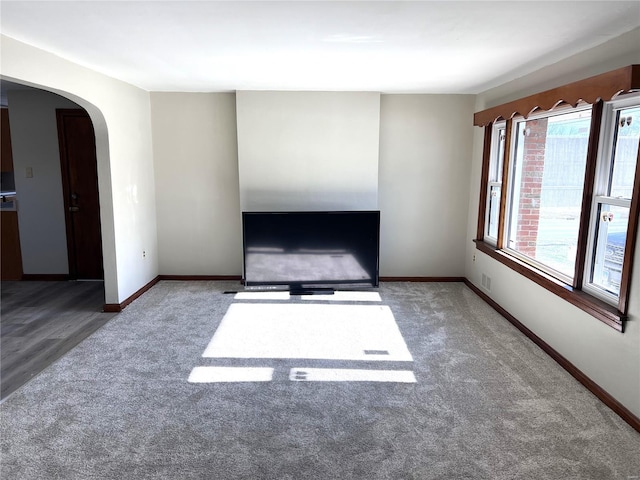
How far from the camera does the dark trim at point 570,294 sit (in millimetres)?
2721

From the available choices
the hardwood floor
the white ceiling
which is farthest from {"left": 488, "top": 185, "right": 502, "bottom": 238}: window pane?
the hardwood floor

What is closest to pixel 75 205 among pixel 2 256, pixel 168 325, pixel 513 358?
pixel 2 256

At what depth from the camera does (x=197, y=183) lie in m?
5.35

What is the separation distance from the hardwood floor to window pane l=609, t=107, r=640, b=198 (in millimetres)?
4172

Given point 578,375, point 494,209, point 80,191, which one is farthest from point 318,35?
point 80,191

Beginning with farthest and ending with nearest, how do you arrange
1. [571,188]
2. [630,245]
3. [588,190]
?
[571,188] → [588,190] → [630,245]

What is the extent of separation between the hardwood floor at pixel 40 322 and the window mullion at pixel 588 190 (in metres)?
3.94

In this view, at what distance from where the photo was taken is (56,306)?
4.59 meters

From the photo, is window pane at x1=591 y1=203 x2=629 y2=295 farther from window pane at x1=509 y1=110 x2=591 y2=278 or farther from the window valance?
the window valance

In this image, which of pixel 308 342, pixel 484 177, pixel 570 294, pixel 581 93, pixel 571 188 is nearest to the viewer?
pixel 581 93

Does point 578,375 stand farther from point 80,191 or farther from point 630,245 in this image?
point 80,191

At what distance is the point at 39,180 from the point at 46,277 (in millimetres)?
1182

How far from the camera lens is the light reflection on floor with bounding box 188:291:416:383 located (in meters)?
3.20

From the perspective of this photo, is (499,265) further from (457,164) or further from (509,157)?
(457,164)
